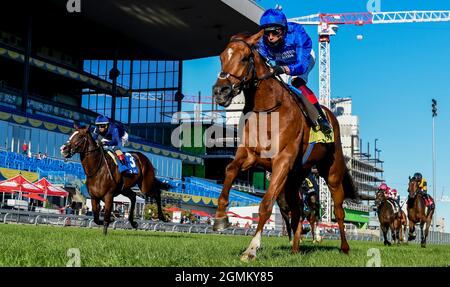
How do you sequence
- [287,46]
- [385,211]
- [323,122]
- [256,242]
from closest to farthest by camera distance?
[256,242] → [287,46] → [323,122] → [385,211]

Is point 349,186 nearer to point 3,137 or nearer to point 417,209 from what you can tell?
point 417,209

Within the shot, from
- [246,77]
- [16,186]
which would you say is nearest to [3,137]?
[16,186]

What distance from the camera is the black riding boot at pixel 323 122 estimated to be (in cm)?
863

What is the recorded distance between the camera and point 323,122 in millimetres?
8719

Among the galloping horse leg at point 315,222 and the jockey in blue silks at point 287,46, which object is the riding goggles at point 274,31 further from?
the galloping horse leg at point 315,222

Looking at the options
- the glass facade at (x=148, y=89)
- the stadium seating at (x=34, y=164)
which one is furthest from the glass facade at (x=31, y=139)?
the glass facade at (x=148, y=89)

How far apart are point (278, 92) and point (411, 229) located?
51.9ft

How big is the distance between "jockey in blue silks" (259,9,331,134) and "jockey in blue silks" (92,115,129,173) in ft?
29.5

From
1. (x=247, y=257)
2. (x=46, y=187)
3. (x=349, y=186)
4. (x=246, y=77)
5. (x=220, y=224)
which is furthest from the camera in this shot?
(x=46, y=187)

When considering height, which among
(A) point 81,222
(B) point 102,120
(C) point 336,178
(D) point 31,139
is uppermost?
(D) point 31,139

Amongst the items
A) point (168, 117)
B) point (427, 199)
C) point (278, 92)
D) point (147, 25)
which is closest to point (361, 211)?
point (168, 117)

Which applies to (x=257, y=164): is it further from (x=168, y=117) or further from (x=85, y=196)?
(x=168, y=117)

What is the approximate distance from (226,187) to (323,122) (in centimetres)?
219

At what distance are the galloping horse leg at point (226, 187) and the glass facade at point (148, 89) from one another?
73.9m
